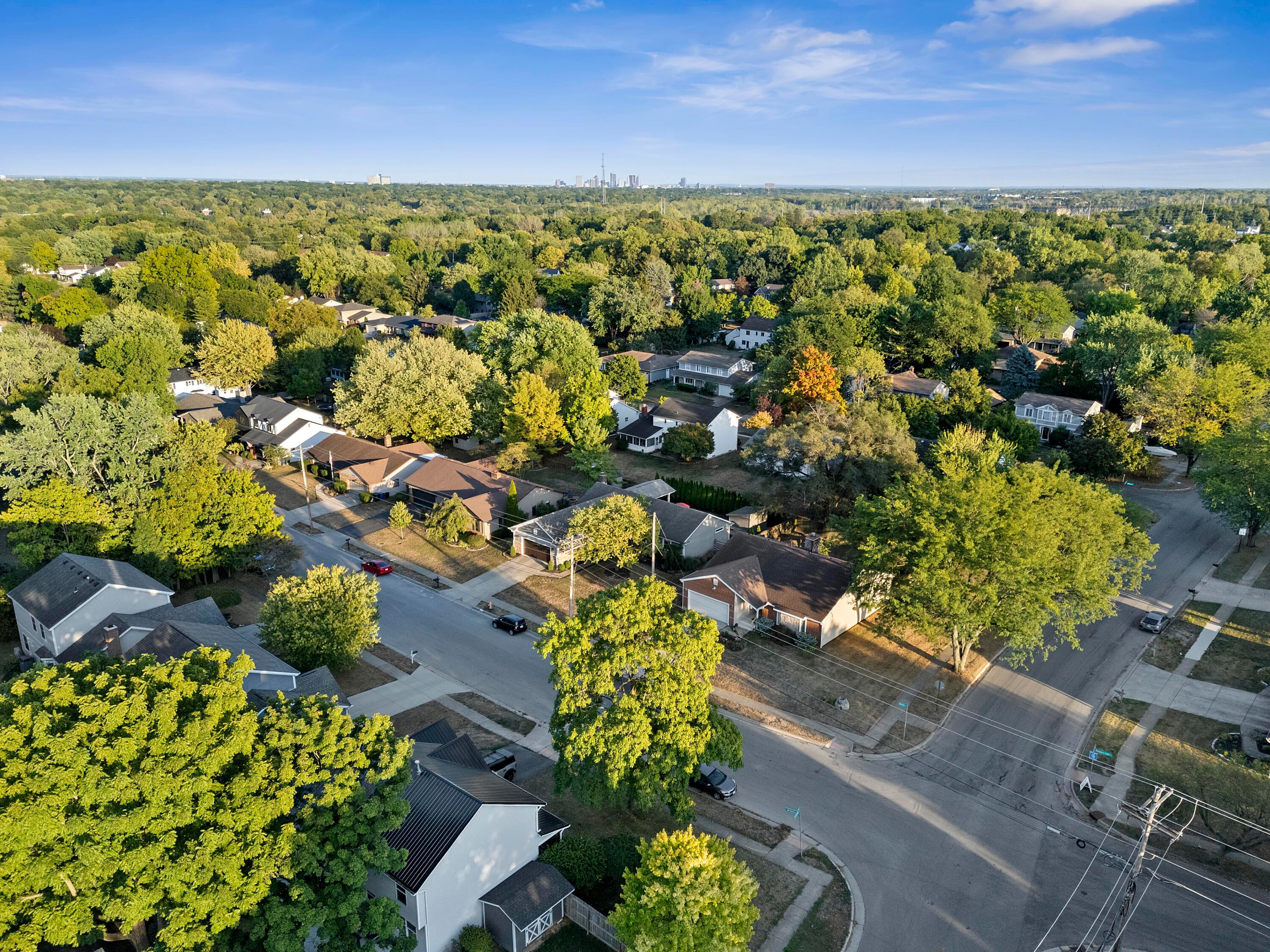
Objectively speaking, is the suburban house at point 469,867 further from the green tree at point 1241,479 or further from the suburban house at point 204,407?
→ the suburban house at point 204,407

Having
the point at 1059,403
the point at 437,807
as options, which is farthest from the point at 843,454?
the point at 1059,403

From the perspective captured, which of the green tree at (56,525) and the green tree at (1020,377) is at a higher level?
the green tree at (1020,377)

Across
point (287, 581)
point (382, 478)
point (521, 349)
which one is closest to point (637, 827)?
point (287, 581)

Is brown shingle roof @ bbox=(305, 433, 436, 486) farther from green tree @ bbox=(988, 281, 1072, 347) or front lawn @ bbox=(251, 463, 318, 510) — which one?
green tree @ bbox=(988, 281, 1072, 347)

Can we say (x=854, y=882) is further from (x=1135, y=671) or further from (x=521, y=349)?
(x=521, y=349)

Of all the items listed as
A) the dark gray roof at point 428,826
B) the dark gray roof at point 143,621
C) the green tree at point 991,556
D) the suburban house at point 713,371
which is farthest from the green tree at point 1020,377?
the dark gray roof at point 143,621

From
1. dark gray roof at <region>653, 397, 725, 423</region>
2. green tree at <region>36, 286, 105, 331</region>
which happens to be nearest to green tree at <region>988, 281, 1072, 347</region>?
dark gray roof at <region>653, 397, 725, 423</region>

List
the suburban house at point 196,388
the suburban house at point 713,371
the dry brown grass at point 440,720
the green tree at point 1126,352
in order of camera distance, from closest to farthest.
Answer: the dry brown grass at point 440,720
the green tree at point 1126,352
the suburban house at point 196,388
the suburban house at point 713,371
